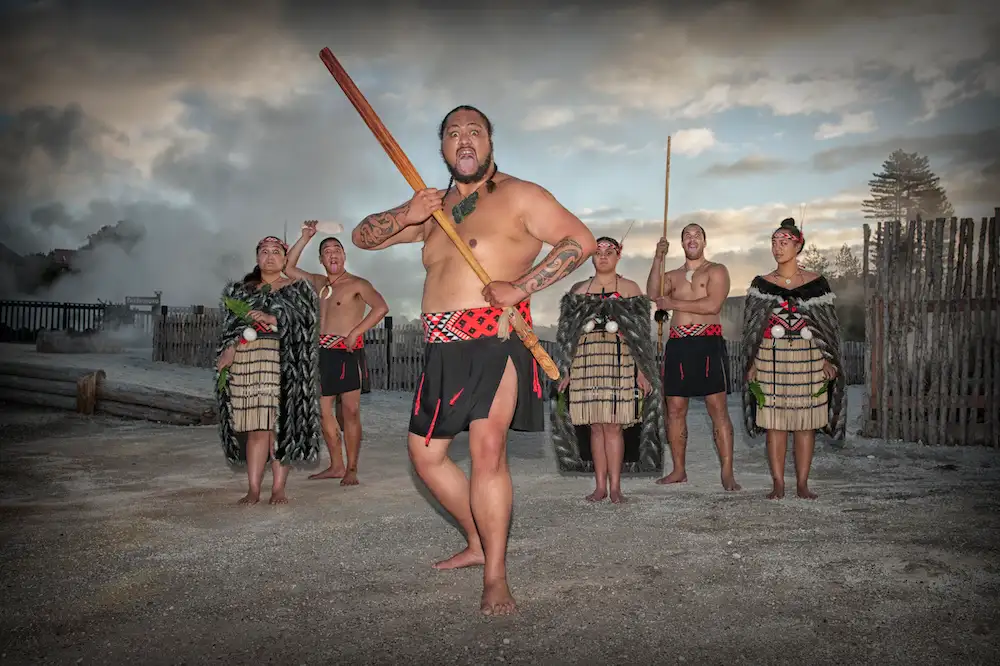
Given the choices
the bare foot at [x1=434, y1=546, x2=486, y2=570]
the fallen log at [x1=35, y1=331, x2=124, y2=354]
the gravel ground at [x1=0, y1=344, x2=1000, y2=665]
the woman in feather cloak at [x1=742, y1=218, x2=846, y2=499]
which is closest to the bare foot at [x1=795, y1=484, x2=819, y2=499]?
the woman in feather cloak at [x1=742, y1=218, x2=846, y2=499]

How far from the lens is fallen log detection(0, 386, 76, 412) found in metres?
10.9

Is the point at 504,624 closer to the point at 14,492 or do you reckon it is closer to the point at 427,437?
the point at 427,437

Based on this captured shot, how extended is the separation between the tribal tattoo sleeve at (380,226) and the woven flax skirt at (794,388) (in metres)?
3.32

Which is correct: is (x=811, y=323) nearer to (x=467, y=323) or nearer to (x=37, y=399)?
(x=467, y=323)

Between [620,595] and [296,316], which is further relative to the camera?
[296,316]

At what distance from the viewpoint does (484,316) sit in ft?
11.1

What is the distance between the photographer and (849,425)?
33.3ft

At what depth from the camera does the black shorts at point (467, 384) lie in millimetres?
3322

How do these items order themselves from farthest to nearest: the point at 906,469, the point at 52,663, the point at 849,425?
the point at 849,425 → the point at 906,469 → the point at 52,663

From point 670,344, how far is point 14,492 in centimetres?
542

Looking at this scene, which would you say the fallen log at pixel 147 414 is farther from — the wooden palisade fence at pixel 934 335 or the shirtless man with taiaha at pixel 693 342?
the wooden palisade fence at pixel 934 335

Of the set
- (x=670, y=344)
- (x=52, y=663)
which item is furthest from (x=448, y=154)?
(x=670, y=344)

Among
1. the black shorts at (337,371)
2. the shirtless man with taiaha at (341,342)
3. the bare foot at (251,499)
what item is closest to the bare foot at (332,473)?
the shirtless man with taiaha at (341,342)

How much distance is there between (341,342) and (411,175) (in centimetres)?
335
